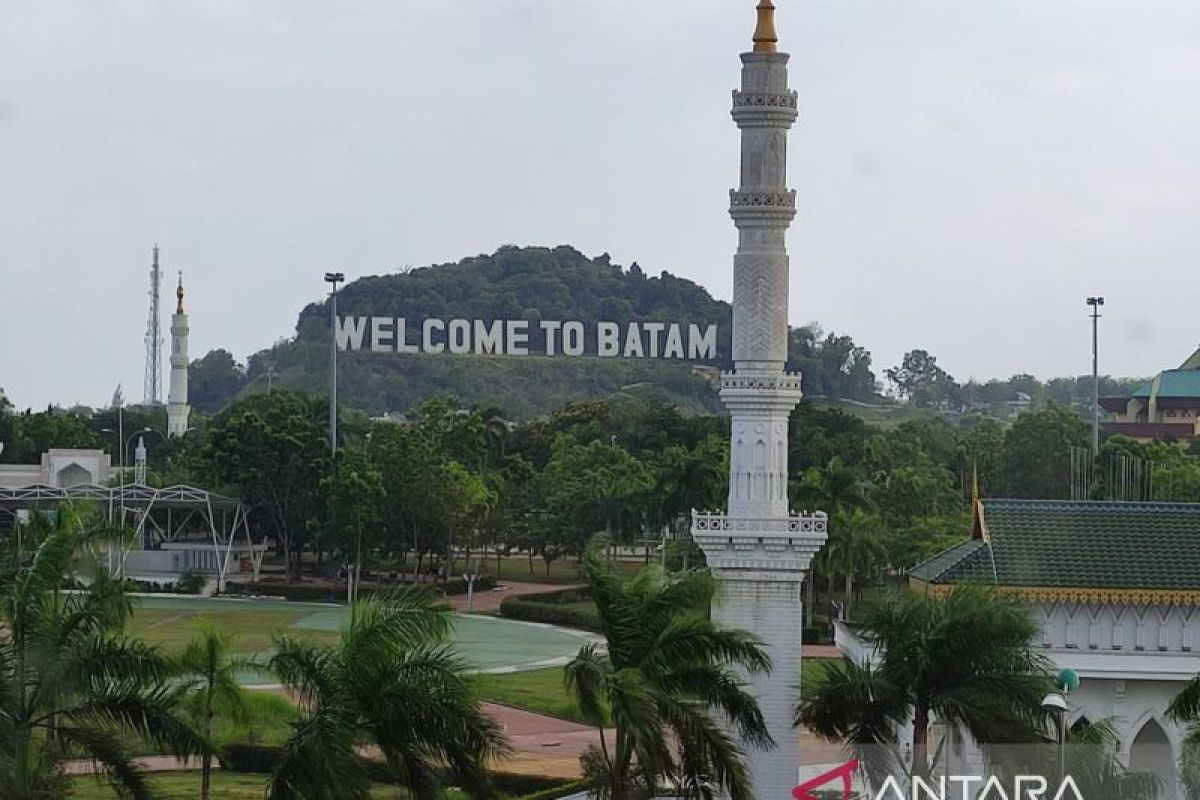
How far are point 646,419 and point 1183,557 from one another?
266 ft

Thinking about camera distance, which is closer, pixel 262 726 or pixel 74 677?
pixel 74 677

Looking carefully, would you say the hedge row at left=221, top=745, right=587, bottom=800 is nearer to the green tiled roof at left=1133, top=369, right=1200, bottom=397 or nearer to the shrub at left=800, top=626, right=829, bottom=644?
the shrub at left=800, top=626, right=829, bottom=644

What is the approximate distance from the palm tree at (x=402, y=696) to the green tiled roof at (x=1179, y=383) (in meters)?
134

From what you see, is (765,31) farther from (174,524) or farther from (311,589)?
(174,524)

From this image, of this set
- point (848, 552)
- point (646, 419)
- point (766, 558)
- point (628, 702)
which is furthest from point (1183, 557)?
point (646, 419)

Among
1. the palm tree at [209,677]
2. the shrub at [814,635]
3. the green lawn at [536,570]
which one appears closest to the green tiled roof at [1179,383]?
the green lawn at [536,570]

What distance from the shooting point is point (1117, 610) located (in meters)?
38.8

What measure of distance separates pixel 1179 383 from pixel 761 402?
121 meters

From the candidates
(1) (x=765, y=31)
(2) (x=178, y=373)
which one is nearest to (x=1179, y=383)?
(2) (x=178, y=373)

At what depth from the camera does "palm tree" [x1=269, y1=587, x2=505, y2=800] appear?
88.6 feet

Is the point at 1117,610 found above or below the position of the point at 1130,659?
above

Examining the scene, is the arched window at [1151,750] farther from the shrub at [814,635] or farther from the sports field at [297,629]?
the shrub at [814,635]

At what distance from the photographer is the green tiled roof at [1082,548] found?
1524 inches

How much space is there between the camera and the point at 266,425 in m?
99.2
